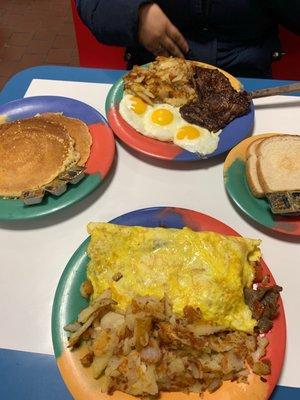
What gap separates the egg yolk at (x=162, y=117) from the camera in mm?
1819

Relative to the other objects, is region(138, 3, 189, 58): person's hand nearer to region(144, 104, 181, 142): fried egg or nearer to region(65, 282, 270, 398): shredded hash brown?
region(144, 104, 181, 142): fried egg

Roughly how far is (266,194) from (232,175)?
0.53ft

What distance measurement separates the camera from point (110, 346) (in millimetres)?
1160

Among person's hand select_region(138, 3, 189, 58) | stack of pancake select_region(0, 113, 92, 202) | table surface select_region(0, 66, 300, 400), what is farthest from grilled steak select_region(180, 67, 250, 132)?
stack of pancake select_region(0, 113, 92, 202)

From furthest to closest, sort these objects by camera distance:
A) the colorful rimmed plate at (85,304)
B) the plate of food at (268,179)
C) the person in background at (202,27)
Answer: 1. the person in background at (202,27)
2. the plate of food at (268,179)
3. the colorful rimmed plate at (85,304)

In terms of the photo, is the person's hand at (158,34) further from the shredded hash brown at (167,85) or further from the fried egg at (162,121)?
the fried egg at (162,121)

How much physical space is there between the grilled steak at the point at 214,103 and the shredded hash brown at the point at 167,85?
0.04 metres

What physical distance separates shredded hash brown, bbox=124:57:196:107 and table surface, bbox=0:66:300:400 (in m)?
0.24

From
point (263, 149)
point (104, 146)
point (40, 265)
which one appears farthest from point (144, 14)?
point (40, 265)

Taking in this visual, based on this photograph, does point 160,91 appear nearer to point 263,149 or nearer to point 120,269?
point 263,149

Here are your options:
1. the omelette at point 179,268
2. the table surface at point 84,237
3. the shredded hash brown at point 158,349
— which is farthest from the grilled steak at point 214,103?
the shredded hash brown at point 158,349

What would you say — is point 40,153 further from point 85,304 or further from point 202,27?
point 202,27

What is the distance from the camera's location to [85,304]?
4.22 feet

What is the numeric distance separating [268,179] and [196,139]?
36 cm
